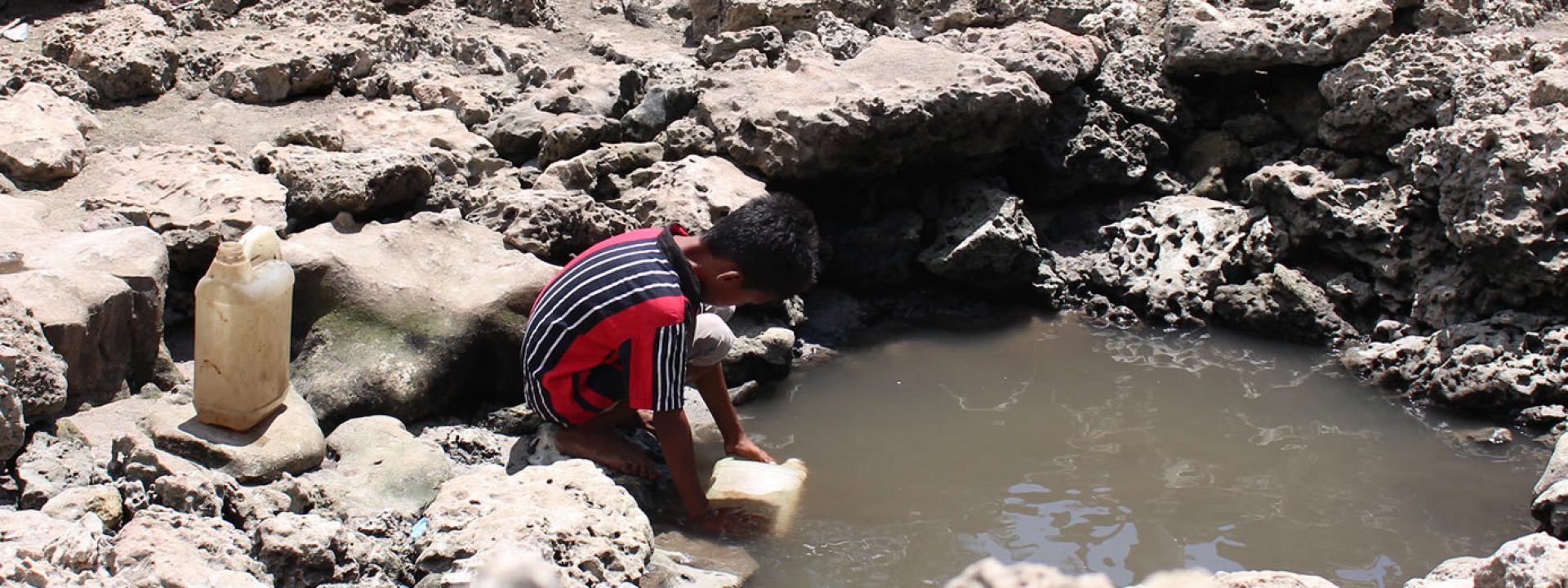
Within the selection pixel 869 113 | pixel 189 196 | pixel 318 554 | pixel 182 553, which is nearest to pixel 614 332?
pixel 318 554

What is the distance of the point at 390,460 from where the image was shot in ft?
12.6

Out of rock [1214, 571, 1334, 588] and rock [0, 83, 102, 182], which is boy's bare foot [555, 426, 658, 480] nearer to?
rock [1214, 571, 1334, 588]

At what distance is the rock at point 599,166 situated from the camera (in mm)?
5680

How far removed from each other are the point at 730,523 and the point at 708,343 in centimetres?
59

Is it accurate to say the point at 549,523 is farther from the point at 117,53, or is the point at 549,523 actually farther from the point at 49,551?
the point at 117,53

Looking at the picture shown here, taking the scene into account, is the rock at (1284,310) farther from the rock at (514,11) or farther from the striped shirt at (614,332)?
the rock at (514,11)

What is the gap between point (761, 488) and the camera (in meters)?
4.26

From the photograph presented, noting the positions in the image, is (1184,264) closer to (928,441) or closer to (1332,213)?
(1332,213)

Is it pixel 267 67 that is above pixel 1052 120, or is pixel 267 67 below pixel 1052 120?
below

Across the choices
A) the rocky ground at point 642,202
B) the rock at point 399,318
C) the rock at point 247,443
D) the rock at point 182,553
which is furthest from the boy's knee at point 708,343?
the rock at point 182,553

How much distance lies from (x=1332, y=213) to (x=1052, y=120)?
1.34 m

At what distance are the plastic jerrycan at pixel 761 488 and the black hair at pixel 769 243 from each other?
24.5 inches

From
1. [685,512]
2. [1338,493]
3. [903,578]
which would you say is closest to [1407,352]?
[1338,493]

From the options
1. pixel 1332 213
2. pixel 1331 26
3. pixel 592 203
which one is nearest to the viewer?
pixel 592 203
